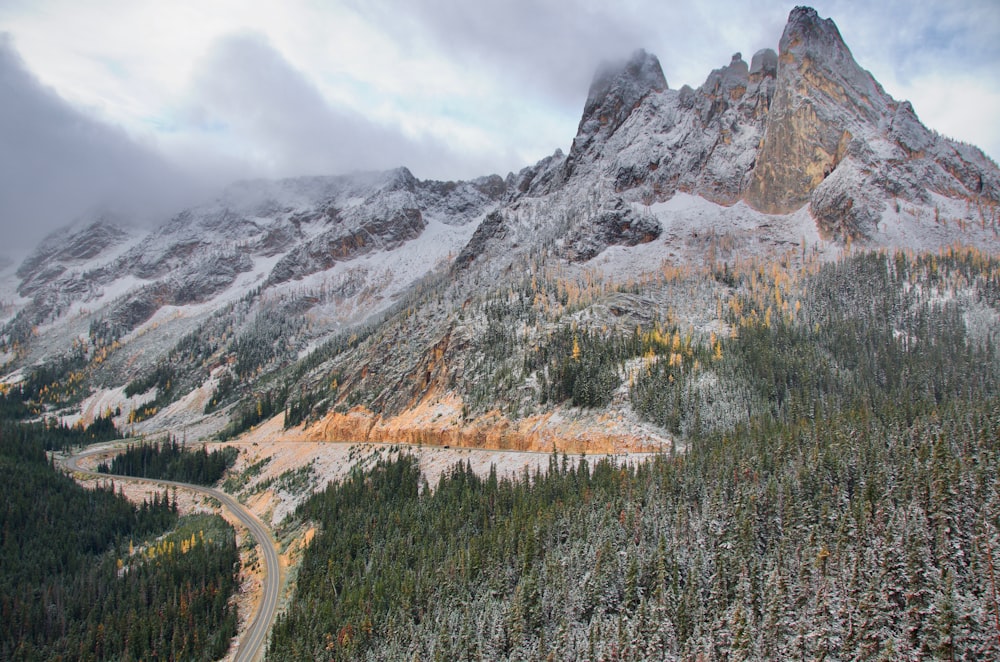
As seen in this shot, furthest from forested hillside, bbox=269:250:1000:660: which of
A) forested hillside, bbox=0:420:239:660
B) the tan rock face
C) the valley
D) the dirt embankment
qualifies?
the tan rock face

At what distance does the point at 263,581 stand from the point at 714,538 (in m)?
64.7

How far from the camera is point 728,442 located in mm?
75375

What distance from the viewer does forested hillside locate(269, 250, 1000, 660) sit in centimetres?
4028

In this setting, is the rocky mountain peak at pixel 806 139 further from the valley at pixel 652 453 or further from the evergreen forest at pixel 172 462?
the evergreen forest at pixel 172 462

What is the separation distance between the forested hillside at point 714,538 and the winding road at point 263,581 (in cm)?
544

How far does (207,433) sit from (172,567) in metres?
108

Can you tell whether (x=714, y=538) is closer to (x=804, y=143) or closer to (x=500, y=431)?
(x=500, y=431)

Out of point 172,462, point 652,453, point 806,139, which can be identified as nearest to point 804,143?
point 806,139

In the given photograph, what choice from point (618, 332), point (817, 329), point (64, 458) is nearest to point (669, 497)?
point (618, 332)

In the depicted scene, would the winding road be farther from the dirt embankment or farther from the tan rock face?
the tan rock face

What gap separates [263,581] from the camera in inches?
3206

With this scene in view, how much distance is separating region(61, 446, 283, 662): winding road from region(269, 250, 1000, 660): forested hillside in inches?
214

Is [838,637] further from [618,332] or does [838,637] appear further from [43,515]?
[43,515]

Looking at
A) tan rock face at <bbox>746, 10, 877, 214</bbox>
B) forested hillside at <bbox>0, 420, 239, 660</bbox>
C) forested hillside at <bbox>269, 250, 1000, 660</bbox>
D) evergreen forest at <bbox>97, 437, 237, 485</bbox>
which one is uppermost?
tan rock face at <bbox>746, 10, 877, 214</bbox>
